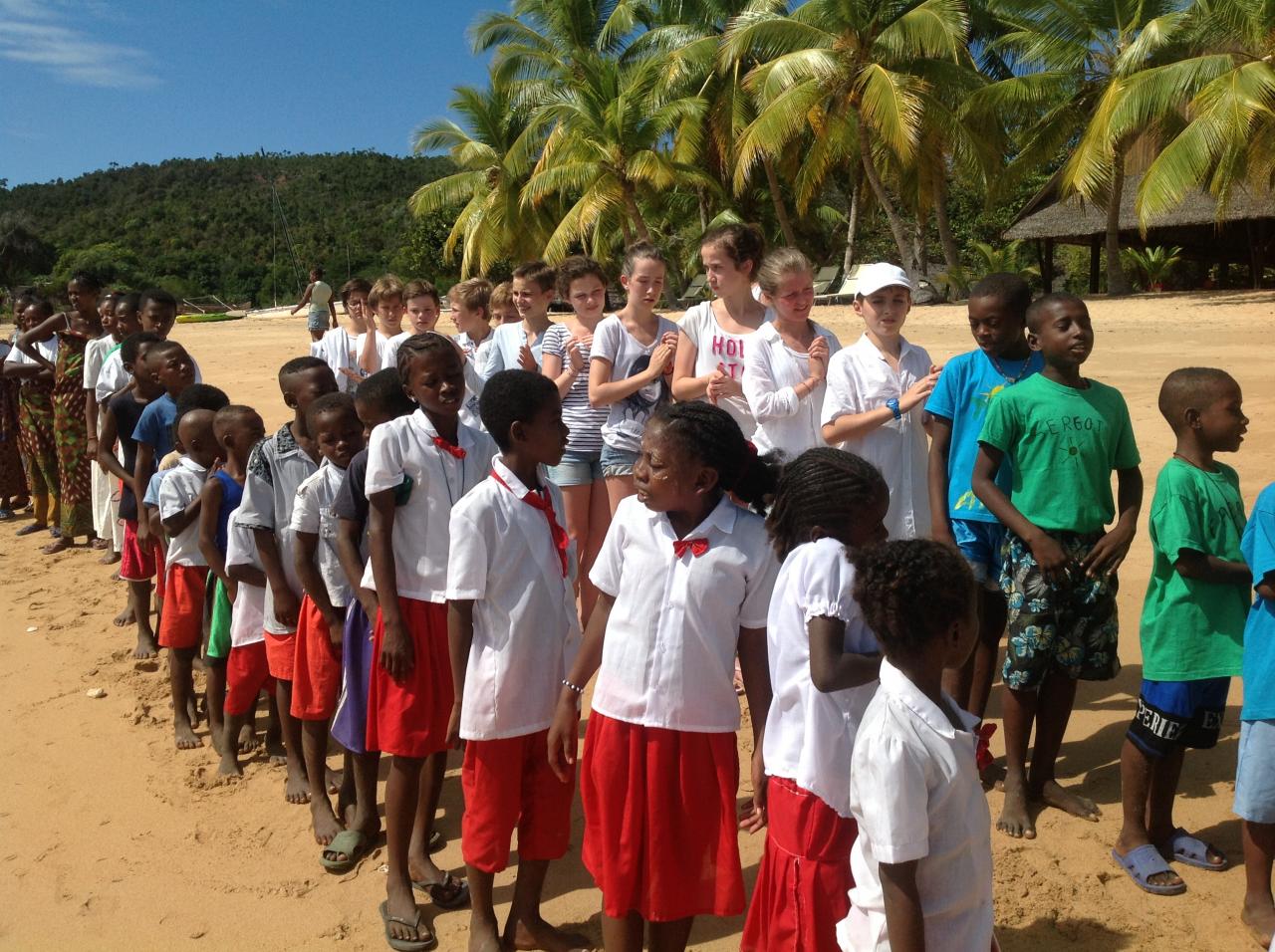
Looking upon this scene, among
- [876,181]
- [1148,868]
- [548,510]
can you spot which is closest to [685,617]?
[548,510]

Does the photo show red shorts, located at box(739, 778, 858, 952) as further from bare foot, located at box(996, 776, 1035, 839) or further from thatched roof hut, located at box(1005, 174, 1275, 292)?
thatched roof hut, located at box(1005, 174, 1275, 292)

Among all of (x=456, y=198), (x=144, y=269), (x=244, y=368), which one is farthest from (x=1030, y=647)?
(x=144, y=269)

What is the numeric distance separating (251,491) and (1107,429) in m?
2.97

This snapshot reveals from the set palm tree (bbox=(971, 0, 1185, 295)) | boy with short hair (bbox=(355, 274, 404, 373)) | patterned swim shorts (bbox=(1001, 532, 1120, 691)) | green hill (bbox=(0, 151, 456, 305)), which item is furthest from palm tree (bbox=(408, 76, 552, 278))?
patterned swim shorts (bbox=(1001, 532, 1120, 691))

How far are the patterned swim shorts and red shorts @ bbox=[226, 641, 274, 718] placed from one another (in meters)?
2.86

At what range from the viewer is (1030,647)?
3.46 meters

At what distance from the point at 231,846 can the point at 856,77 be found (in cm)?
2300

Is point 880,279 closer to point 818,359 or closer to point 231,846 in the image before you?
point 818,359

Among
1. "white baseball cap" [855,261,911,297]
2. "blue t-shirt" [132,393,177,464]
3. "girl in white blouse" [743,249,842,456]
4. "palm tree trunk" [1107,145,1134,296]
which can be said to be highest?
"palm tree trunk" [1107,145,1134,296]

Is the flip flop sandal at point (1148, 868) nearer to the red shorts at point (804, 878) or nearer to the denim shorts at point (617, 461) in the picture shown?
the red shorts at point (804, 878)

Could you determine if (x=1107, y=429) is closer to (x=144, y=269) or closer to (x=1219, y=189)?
(x=1219, y=189)

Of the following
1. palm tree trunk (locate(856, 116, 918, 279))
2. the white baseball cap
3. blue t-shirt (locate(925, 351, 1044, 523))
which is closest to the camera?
blue t-shirt (locate(925, 351, 1044, 523))

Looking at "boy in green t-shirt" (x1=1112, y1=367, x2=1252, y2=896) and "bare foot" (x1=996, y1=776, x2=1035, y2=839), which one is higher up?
"boy in green t-shirt" (x1=1112, y1=367, x2=1252, y2=896)

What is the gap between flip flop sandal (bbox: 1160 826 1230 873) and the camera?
10.7 ft
